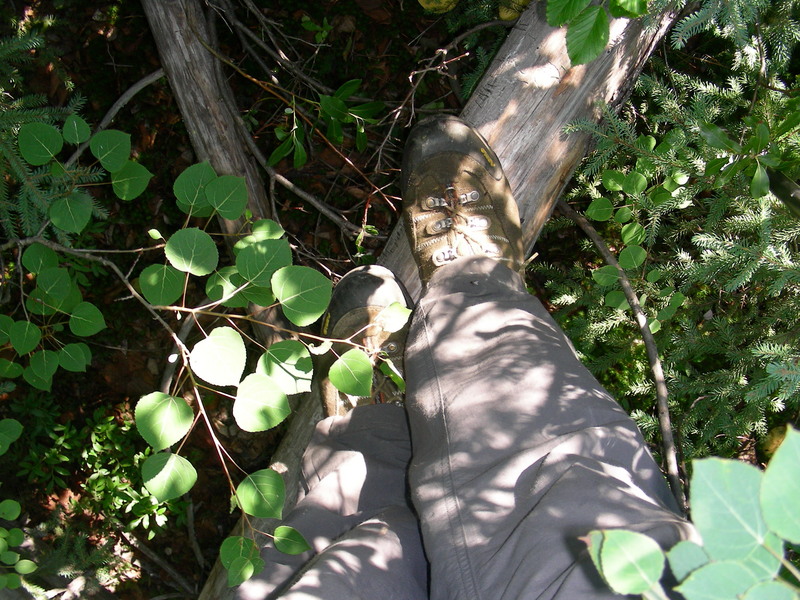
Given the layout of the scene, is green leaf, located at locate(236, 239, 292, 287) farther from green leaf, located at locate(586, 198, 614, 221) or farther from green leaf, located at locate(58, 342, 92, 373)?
green leaf, located at locate(586, 198, 614, 221)

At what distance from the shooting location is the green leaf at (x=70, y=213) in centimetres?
134

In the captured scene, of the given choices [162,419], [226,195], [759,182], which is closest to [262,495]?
[162,419]

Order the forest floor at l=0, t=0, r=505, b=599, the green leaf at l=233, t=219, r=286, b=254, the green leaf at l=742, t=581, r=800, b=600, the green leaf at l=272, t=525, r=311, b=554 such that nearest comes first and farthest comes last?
1. the green leaf at l=742, t=581, r=800, b=600
2. the green leaf at l=272, t=525, r=311, b=554
3. the green leaf at l=233, t=219, r=286, b=254
4. the forest floor at l=0, t=0, r=505, b=599

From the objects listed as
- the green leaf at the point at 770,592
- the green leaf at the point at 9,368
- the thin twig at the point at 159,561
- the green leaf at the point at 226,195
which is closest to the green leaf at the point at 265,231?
the green leaf at the point at 226,195

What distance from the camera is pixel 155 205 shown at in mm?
2670

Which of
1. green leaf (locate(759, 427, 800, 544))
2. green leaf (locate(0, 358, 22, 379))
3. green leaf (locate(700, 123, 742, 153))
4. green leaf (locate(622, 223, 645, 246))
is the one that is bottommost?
green leaf (locate(0, 358, 22, 379))

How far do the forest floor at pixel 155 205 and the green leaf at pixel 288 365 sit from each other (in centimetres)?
126

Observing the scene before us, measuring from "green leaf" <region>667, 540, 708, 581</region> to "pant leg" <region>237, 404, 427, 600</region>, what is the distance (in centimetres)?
83

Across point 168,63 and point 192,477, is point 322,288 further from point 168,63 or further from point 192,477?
point 168,63

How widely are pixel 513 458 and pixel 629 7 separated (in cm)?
89

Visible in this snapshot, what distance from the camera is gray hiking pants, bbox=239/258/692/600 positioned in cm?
105

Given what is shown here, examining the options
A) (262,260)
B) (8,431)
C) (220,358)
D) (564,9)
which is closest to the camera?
(564,9)

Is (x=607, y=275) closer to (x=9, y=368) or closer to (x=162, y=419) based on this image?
(x=162, y=419)

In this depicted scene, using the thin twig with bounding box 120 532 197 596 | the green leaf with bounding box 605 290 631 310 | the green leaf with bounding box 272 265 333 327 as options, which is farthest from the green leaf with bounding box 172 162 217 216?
the thin twig with bounding box 120 532 197 596
